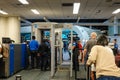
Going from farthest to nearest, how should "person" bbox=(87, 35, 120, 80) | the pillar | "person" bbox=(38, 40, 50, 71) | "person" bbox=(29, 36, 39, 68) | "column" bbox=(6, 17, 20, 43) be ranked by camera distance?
1. the pillar
2. "column" bbox=(6, 17, 20, 43)
3. "person" bbox=(29, 36, 39, 68)
4. "person" bbox=(38, 40, 50, 71)
5. "person" bbox=(87, 35, 120, 80)

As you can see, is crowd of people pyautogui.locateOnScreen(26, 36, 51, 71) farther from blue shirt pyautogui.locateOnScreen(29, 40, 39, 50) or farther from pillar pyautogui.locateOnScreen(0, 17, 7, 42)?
pillar pyautogui.locateOnScreen(0, 17, 7, 42)

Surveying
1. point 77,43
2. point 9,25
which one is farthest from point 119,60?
point 9,25

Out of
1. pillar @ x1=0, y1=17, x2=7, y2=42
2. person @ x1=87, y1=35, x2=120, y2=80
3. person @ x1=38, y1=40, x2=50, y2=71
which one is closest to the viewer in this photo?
person @ x1=87, y1=35, x2=120, y2=80

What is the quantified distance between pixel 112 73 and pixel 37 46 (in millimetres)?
8826

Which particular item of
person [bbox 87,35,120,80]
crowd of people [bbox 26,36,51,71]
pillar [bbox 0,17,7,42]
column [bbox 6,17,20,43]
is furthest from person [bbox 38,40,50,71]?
person [bbox 87,35,120,80]

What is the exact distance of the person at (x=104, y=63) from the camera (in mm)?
3576

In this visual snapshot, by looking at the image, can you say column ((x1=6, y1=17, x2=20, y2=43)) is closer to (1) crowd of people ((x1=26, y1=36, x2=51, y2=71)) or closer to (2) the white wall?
(2) the white wall

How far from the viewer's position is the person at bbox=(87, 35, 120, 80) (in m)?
3.58

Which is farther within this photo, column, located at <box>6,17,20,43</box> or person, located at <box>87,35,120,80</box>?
column, located at <box>6,17,20,43</box>

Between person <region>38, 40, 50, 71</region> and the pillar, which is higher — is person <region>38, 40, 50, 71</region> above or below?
below

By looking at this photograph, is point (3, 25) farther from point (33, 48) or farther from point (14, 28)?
point (33, 48)

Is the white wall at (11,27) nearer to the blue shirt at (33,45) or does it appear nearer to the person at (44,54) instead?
the blue shirt at (33,45)

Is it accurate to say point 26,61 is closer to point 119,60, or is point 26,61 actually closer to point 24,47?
point 24,47

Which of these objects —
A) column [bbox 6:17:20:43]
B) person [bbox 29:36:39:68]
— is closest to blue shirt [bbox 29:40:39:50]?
person [bbox 29:36:39:68]
